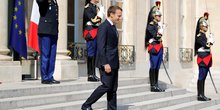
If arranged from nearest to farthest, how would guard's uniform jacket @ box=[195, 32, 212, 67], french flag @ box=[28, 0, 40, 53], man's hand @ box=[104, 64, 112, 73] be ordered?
man's hand @ box=[104, 64, 112, 73] → french flag @ box=[28, 0, 40, 53] → guard's uniform jacket @ box=[195, 32, 212, 67]

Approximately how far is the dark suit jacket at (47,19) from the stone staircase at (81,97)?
1085 millimetres

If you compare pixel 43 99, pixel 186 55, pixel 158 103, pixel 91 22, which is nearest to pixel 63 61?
pixel 91 22

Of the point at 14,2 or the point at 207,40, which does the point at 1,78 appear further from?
the point at 207,40

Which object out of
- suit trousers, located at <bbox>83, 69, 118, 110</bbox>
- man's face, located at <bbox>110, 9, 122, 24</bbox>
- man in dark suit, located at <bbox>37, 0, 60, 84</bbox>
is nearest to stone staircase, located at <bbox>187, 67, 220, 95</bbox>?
man in dark suit, located at <bbox>37, 0, 60, 84</bbox>

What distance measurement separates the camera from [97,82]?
33.0 ft

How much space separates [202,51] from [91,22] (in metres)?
2.96

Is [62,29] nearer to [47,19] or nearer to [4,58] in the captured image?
[4,58]

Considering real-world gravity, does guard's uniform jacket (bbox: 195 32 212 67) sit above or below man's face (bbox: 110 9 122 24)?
below

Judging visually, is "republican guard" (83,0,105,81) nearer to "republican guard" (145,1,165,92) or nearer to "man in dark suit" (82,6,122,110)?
"republican guard" (145,1,165,92)

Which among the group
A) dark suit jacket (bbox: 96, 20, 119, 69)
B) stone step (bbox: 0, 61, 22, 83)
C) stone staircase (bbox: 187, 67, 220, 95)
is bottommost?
stone staircase (bbox: 187, 67, 220, 95)

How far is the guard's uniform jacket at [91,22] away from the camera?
10.2m

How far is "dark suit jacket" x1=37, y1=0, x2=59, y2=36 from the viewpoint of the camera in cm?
895

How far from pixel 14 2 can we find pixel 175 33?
8.83 metres

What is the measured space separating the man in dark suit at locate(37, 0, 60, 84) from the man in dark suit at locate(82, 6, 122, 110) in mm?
1991
